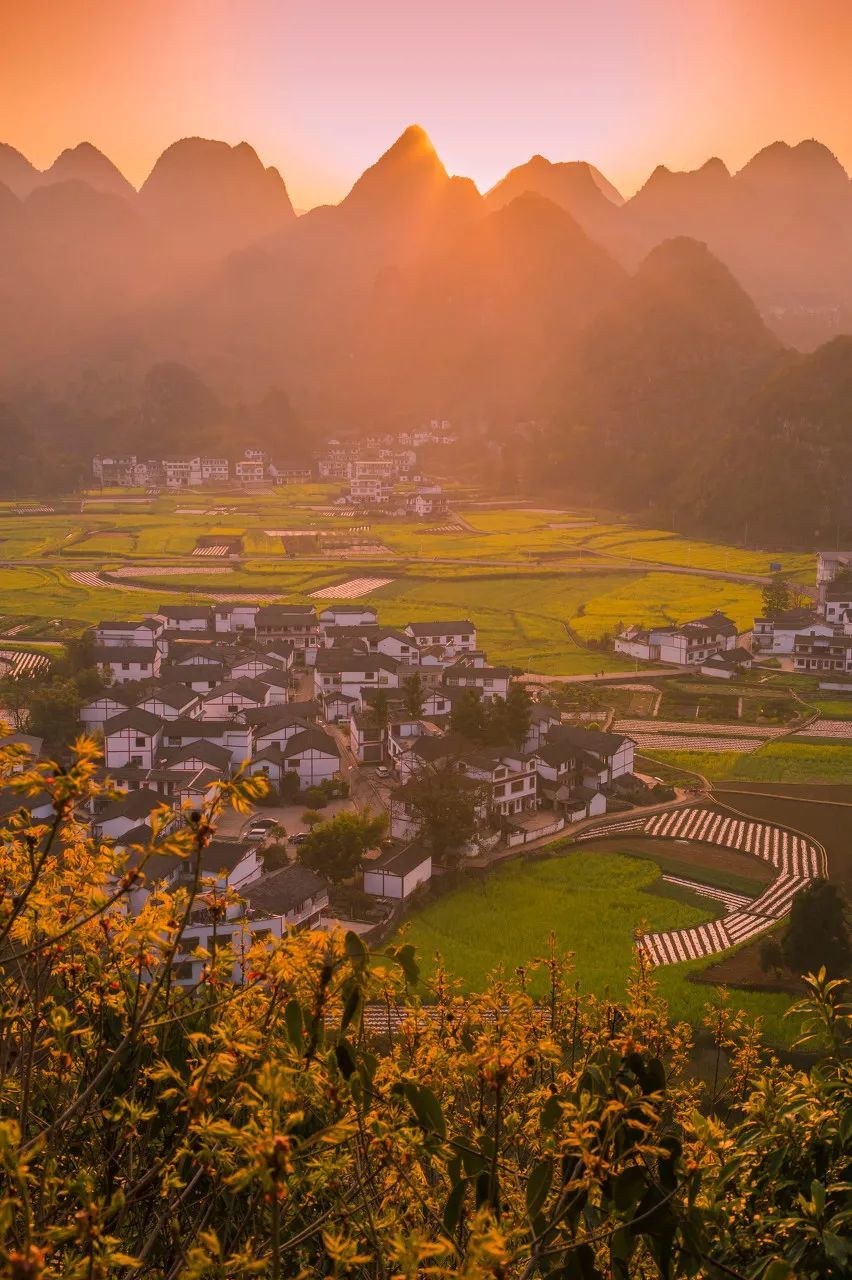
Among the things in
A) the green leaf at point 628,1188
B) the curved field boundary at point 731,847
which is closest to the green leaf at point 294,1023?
the green leaf at point 628,1188

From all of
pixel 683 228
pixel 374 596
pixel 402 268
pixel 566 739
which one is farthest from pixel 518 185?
pixel 566 739

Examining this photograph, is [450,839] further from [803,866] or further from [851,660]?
[851,660]

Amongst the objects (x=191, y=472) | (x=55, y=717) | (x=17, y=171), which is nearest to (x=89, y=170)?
(x=17, y=171)

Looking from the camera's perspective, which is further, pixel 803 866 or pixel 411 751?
pixel 411 751

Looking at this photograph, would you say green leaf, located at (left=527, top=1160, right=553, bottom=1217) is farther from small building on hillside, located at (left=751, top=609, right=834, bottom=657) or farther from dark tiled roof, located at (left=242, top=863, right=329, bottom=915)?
small building on hillside, located at (left=751, top=609, right=834, bottom=657)

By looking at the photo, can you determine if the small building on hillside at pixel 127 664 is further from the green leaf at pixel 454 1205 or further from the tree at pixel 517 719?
the green leaf at pixel 454 1205

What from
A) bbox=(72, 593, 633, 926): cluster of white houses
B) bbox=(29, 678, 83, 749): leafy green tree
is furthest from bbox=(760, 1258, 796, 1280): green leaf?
bbox=(29, 678, 83, 749): leafy green tree
